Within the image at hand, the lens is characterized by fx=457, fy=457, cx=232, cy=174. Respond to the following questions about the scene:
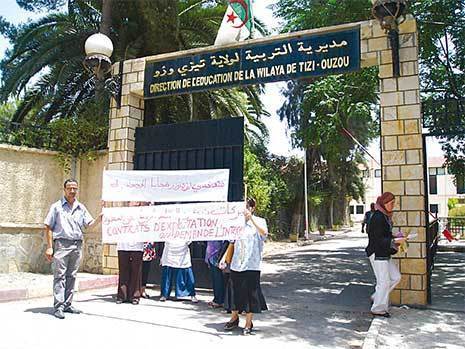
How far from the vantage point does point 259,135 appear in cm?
1998

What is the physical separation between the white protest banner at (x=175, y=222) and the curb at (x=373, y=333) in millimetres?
1841

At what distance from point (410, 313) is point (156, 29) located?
8.43 metres

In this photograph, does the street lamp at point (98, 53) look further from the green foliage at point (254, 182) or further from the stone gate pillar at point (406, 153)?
the green foliage at point (254, 182)

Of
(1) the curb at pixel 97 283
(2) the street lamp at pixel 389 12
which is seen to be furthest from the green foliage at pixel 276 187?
(2) the street lamp at pixel 389 12

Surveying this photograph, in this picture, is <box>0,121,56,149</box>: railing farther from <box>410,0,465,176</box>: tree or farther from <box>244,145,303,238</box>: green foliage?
<box>244,145,303,238</box>: green foliage

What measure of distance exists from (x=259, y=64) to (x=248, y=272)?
414 cm

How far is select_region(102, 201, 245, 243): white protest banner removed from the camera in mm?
5664

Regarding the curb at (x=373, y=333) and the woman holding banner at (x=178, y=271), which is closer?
the curb at (x=373, y=333)

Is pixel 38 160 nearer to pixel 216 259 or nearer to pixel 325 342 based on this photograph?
pixel 216 259

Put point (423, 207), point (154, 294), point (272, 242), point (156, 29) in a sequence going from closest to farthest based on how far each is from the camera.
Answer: point (423, 207)
point (154, 294)
point (156, 29)
point (272, 242)

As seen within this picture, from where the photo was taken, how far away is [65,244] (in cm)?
603

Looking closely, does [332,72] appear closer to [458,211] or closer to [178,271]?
[178,271]

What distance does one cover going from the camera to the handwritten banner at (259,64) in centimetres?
738

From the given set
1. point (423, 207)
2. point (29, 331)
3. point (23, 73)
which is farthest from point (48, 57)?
point (423, 207)
